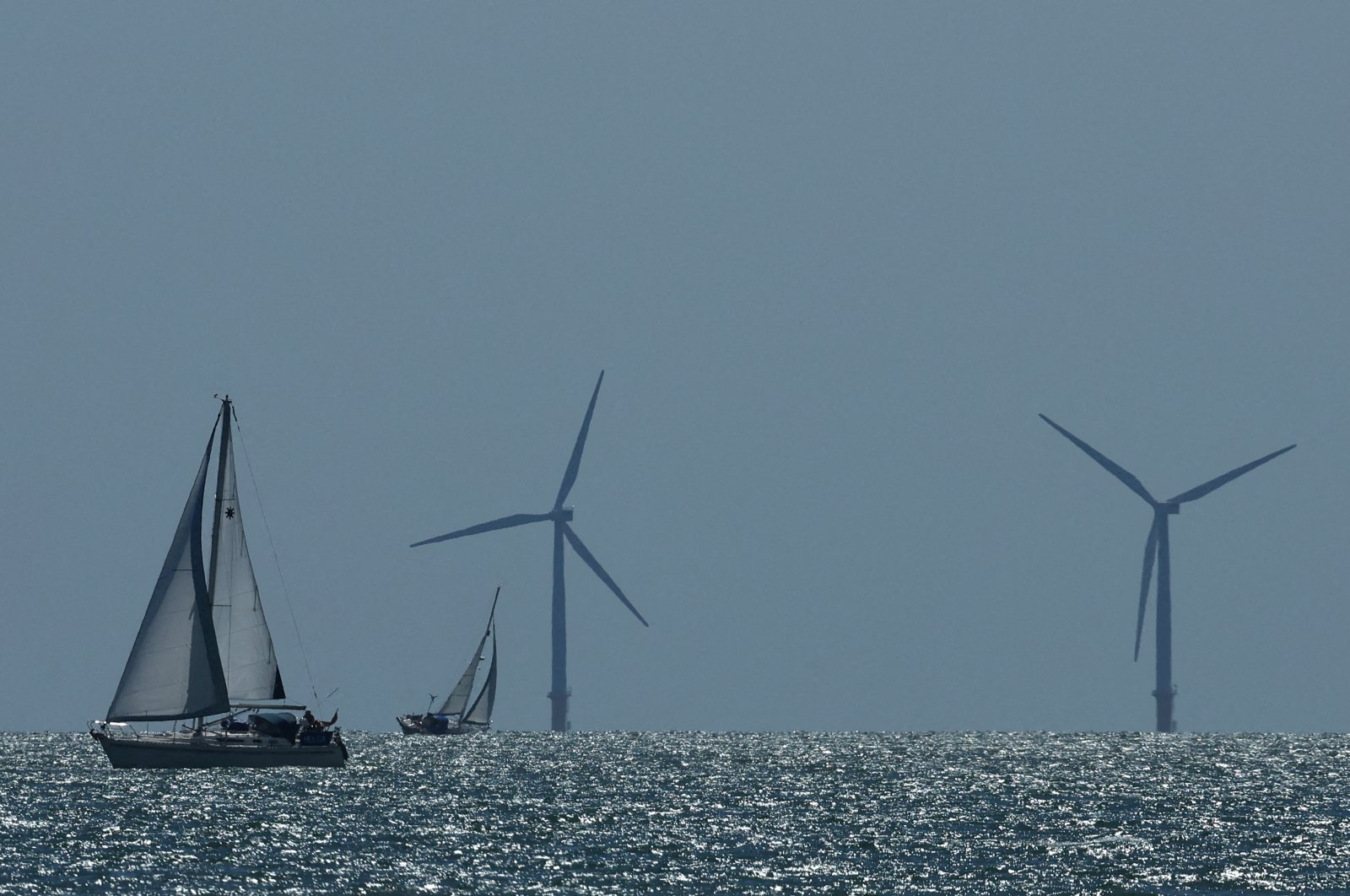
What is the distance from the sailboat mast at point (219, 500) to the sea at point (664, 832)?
9.71 metres

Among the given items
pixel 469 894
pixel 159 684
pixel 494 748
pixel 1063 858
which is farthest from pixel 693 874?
pixel 494 748

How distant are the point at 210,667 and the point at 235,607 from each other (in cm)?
442

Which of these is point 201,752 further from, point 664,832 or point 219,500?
point 664,832

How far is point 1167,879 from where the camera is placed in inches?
2667

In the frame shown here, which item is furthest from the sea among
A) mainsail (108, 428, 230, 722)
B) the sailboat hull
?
mainsail (108, 428, 230, 722)

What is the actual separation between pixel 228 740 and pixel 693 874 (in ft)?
176

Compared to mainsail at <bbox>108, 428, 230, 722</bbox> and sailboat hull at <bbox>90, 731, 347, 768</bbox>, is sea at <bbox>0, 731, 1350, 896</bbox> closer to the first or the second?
sailboat hull at <bbox>90, 731, 347, 768</bbox>

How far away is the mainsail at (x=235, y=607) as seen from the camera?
11400cm

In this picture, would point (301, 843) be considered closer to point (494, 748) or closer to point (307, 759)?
point (307, 759)

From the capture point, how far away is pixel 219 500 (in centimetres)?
11475

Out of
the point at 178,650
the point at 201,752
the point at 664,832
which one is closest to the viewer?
the point at 664,832

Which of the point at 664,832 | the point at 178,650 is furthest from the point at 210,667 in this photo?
the point at 664,832

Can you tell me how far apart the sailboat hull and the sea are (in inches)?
57.7

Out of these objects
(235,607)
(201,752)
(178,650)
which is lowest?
(201,752)
